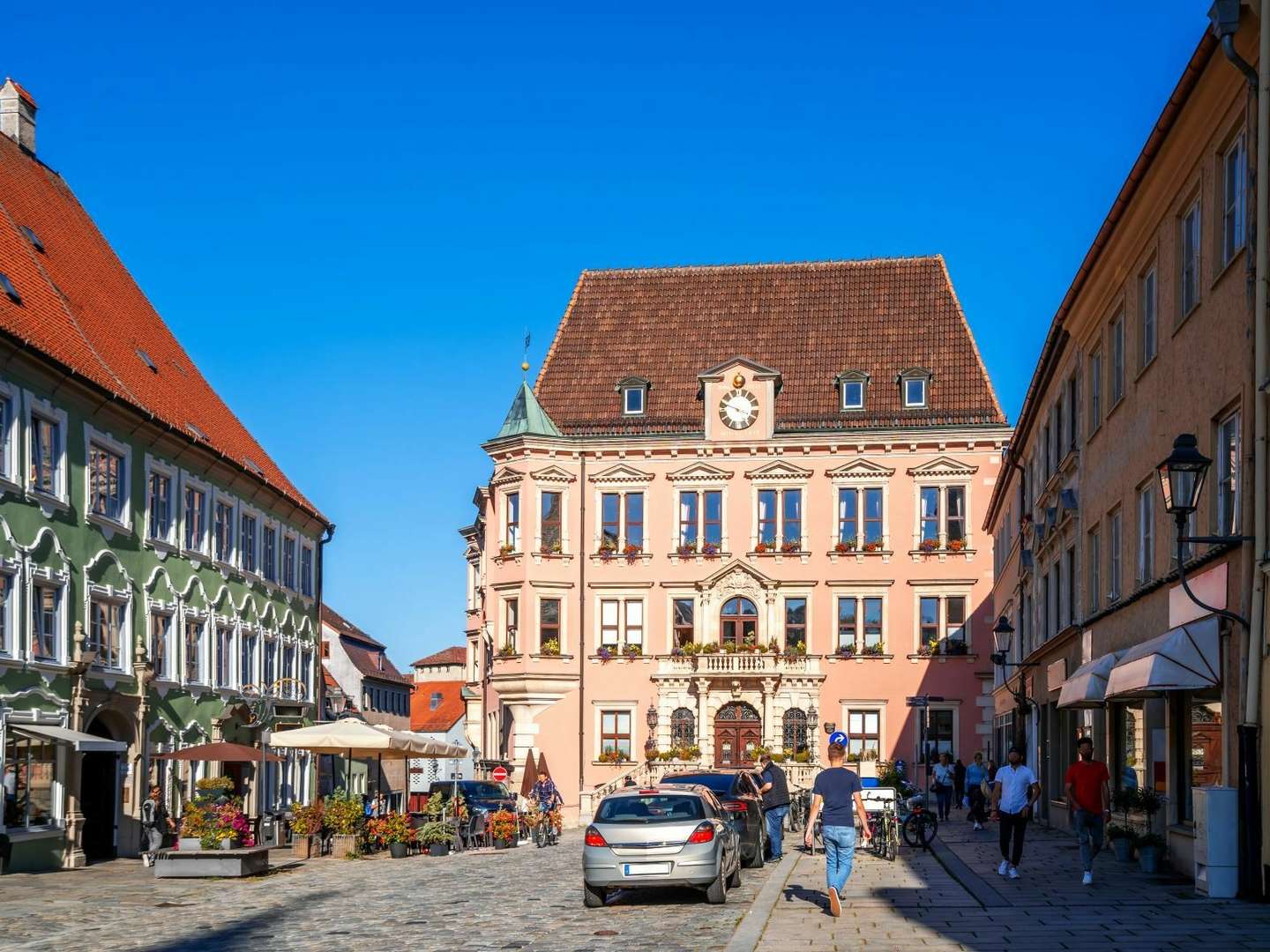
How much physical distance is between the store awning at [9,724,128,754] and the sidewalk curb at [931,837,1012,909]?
14921mm

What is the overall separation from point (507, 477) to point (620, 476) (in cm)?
440

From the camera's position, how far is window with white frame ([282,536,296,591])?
167 feet

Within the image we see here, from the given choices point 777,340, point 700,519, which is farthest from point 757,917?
point 777,340

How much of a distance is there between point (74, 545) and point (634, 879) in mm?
16160

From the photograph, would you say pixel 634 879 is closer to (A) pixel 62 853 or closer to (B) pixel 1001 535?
(A) pixel 62 853

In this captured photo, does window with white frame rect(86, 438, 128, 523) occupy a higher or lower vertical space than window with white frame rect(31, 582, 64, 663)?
higher

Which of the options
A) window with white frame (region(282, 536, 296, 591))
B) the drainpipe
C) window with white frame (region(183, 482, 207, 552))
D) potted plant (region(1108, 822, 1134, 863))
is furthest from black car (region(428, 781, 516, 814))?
the drainpipe

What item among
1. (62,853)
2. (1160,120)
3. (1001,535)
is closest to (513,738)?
(1001,535)

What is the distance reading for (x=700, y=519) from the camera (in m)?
64.2

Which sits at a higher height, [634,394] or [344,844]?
[634,394]

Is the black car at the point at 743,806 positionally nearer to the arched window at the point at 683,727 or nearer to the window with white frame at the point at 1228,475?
the window with white frame at the point at 1228,475

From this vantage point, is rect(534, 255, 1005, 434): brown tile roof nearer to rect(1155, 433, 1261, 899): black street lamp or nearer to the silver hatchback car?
the silver hatchback car

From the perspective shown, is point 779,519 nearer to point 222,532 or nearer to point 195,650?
point 222,532

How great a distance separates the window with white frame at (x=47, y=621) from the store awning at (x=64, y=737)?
4.49 feet
